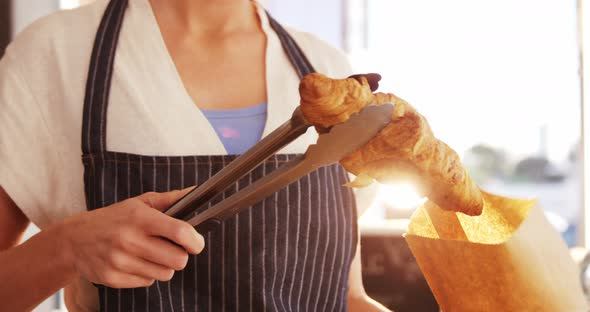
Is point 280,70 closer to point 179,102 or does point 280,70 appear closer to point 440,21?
point 179,102

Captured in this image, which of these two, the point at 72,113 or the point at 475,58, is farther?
the point at 475,58

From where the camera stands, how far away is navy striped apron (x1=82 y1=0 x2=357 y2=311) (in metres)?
0.84

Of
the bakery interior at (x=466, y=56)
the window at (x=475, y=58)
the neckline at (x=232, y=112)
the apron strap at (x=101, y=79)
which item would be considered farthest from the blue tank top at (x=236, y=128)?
the window at (x=475, y=58)

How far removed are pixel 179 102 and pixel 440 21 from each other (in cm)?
354

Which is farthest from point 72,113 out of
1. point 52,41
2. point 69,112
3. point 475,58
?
point 475,58

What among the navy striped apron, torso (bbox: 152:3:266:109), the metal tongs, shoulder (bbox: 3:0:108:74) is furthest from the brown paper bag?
shoulder (bbox: 3:0:108:74)

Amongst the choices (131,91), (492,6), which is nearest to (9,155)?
(131,91)

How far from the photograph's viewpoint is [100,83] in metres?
0.87

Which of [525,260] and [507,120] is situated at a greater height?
[525,260]

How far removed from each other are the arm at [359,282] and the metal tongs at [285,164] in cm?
45

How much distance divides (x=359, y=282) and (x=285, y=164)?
0.52m

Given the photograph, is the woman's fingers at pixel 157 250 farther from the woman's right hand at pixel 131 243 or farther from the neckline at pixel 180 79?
the neckline at pixel 180 79

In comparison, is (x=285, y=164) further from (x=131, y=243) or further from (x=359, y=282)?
(x=359, y=282)

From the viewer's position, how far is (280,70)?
995mm
